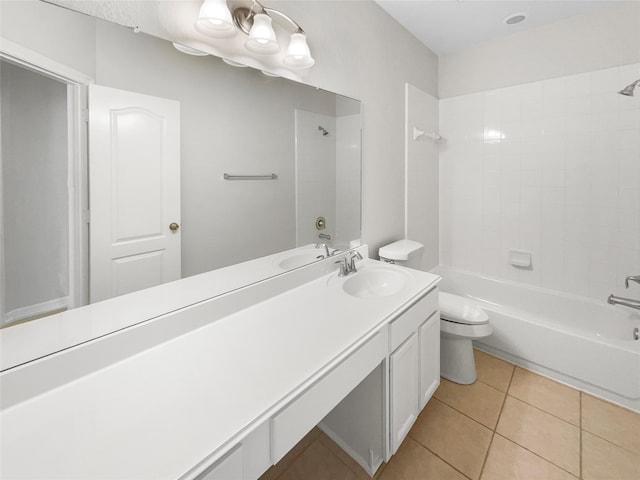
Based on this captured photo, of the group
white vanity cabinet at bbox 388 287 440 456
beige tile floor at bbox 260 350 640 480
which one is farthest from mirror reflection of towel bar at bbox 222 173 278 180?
beige tile floor at bbox 260 350 640 480

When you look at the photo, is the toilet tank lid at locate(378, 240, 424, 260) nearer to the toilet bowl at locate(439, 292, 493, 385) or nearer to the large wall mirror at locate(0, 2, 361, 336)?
the large wall mirror at locate(0, 2, 361, 336)

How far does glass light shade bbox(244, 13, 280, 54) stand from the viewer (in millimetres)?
1195

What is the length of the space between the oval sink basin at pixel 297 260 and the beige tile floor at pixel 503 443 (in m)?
0.90

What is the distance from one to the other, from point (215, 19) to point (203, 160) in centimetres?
51

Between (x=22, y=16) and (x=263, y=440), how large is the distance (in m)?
1.24

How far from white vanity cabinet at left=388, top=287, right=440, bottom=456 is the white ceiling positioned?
1.91 metres

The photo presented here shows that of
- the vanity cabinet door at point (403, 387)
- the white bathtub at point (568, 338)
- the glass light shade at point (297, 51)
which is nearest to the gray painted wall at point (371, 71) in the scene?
the glass light shade at point (297, 51)

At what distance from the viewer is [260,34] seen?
1.20 m

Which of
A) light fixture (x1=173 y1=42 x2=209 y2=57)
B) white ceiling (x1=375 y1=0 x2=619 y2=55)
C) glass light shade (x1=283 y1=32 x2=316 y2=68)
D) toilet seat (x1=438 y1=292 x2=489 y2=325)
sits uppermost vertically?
white ceiling (x1=375 y1=0 x2=619 y2=55)

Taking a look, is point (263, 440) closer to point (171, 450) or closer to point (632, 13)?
point (171, 450)

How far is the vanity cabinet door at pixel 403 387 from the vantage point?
124cm

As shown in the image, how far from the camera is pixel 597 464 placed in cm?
137

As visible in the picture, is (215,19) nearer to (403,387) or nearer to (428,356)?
(403,387)

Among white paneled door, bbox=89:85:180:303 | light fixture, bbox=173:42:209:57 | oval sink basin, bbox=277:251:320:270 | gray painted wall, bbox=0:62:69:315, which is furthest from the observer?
oval sink basin, bbox=277:251:320:270
